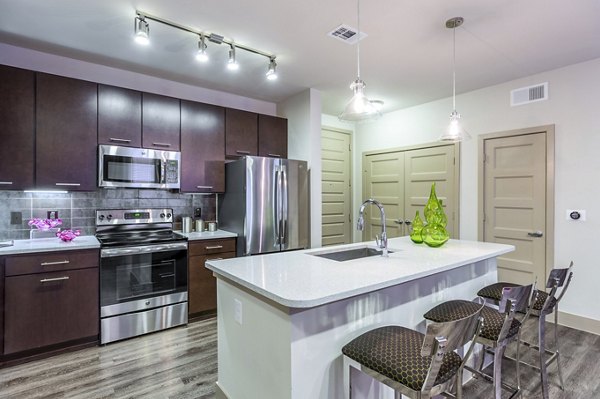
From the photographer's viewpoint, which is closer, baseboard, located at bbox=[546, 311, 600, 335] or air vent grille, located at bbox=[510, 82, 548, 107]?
baseboard, located at bbox=[546, 311, 600, 335]

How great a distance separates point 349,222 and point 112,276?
3732 mm

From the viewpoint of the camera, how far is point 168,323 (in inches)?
122

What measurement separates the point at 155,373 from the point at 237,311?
1176 millimetres

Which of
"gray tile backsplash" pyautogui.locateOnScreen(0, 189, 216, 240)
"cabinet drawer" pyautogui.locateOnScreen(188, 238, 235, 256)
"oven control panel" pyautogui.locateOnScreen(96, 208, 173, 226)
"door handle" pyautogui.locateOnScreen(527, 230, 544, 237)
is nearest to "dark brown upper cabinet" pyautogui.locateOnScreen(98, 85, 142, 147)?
"gray tile backsplash" pyautogui.locateOnScreen(0, 189, 216, 240)

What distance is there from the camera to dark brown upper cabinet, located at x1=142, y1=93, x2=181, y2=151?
3.25 m

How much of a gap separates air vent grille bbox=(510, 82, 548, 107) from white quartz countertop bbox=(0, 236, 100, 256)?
468 centimetres

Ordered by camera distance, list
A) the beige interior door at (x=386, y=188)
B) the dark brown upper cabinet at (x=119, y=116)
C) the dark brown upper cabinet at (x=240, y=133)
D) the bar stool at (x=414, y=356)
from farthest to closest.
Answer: the beige interior door at (x=386, y=188) → the dark brown upper cabinet at (x=240, y=133) → the dark brown upper cabinet at (x=119, y=116) → the bar stool at (x=414, y=356)

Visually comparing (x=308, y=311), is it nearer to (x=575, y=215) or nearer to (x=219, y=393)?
(x=219, y=393)

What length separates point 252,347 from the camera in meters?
1.65

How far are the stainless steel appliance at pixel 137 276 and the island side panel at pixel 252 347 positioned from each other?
1.41 meters

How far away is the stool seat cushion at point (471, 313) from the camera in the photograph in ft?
5.62

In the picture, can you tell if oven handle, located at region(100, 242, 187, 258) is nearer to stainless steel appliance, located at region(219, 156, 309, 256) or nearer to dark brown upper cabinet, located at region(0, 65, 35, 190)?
stainless steel appliance, located at region(219, 156, 309, 256)

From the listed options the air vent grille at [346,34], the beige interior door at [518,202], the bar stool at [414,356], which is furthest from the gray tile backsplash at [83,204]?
the beige interior door at [518,202]

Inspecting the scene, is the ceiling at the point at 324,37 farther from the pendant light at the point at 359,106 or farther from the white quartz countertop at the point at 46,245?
the white quartz countertop at the point at 46,245
